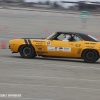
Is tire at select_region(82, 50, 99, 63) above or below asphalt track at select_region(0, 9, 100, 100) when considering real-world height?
above

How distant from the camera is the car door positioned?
15750mm

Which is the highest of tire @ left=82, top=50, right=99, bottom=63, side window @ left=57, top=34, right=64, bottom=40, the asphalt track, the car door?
side window @ left=57, top=34, right=64, bottom=40

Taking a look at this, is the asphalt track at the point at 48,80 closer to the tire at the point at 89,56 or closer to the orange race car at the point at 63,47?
the tire at the point at 89,56

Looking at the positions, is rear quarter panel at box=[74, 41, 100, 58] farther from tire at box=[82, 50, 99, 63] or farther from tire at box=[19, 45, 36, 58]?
tire at box=[19, 45, 36, 58]

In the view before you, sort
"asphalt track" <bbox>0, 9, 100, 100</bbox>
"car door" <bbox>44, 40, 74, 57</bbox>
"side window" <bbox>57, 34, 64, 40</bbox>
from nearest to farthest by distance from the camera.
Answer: "asphalt track" <bbox>0, 9, 100, 100</bbox>, "car door" <bbox>44, 40, 74, 57</bbox>, "side window" <bbox>57, 34, 64, 40</bbox>

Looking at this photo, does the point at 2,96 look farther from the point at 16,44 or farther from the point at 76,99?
the point at 16,44

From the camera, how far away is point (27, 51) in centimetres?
1620

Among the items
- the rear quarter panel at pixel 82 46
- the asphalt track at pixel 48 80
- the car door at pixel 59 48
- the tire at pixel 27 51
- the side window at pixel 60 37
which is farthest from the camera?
the tire at pixel 27 51

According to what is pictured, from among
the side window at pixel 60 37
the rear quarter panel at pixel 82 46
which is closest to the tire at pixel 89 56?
the rear quarter panel at pixel 82 46

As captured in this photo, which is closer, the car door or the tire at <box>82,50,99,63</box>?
the tire at <box>82,50,99,63</box>

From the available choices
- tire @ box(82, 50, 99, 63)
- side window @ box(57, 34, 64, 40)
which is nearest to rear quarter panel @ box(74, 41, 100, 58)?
tire @ box(82, 50, 99, 63)

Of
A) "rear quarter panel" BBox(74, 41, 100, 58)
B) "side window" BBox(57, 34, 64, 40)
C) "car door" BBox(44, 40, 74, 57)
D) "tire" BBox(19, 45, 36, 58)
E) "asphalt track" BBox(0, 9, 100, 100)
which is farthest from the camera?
"tire" BBox(19, 45, 36, 58)

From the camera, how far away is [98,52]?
50.8 ft

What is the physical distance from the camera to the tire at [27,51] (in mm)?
16141
